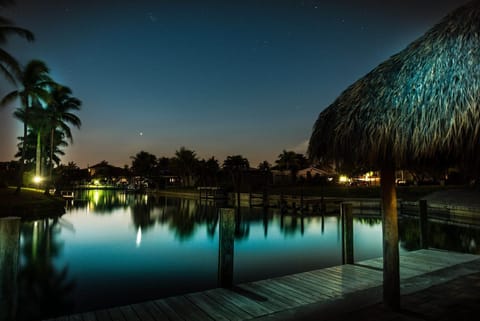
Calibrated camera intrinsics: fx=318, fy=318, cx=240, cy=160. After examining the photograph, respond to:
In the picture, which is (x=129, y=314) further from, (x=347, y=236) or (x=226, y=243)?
(x=347, y=236)

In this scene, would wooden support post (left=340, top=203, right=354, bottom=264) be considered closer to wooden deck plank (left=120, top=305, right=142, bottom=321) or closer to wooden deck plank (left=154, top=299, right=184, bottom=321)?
wooden deck plank (left=154, top=299, right=184, bottom=321)

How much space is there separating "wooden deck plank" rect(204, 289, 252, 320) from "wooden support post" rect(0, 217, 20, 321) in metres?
2.58

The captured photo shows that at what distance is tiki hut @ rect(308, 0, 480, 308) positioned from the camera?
325 cm

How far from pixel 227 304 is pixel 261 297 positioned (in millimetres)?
554

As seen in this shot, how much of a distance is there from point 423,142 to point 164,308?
388 cm

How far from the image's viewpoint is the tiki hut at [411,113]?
3.25 meters

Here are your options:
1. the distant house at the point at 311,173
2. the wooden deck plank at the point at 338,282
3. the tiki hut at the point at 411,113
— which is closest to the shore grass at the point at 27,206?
the wooden deck plank at the point at 338,282

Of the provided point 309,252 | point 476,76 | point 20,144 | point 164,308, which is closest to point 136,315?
point 164,308

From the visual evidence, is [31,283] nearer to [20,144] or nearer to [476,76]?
[476,76]

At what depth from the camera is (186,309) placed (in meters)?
4.39

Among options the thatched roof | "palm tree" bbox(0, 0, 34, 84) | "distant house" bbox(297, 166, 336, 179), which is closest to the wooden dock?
the thatched roof

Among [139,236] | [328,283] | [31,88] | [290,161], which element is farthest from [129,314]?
[290,161]

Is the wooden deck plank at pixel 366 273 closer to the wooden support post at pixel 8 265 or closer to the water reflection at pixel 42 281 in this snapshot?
the wooden support post at pixel 8 265

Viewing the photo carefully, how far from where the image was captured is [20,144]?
58562 mm
